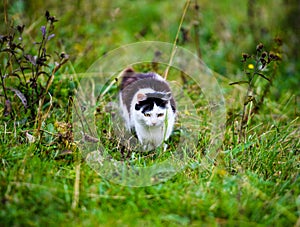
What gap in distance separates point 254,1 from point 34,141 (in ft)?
11.7

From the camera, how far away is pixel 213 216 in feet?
7.73

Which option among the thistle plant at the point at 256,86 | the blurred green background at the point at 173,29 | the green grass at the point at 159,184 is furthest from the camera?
the blurred green background at the point at 173,29

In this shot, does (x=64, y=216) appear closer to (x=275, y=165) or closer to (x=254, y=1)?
(x=275, y=165)

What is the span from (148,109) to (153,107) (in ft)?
0.16

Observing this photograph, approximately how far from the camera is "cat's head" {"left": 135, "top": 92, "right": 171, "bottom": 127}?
3.14m

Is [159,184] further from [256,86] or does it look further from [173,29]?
[173,29]

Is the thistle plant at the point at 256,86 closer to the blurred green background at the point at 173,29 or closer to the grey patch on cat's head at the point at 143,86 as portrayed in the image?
the grey patch on cat's head at the point at 143,86

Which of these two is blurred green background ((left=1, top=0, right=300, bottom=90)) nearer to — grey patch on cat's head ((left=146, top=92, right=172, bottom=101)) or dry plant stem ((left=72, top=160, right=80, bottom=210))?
grey patch on cat's head ((left=146, top=92, right=172, bottom=101))

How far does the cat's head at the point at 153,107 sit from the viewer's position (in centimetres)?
314

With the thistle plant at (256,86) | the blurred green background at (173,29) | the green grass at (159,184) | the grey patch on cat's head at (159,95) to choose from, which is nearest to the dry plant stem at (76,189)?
the green grass at (159,184)

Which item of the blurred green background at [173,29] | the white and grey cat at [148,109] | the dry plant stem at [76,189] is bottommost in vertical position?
the dry plant stem at [76,189]

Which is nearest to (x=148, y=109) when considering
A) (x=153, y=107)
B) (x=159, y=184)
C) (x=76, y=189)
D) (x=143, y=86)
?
(x=153, y=107)

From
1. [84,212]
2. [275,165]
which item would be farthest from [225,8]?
[84,212]

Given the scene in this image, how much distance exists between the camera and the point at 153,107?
10.3 feet
